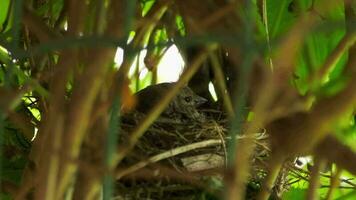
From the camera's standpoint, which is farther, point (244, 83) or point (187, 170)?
point (187, 170)

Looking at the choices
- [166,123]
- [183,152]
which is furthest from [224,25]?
[166,123]

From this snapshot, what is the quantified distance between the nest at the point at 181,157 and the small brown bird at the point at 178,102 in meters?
0.04

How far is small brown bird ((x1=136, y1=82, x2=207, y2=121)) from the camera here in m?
0.98

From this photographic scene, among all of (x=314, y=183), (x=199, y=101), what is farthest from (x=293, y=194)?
(x=314, y=183)

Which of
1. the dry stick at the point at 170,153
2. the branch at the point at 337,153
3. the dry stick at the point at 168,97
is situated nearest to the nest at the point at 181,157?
the dry stick at the point at 170,153

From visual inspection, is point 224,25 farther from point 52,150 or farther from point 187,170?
point 187,170

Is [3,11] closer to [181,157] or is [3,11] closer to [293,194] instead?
[181,157]

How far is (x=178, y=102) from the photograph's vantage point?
1016mm

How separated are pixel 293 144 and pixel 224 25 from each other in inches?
4.2

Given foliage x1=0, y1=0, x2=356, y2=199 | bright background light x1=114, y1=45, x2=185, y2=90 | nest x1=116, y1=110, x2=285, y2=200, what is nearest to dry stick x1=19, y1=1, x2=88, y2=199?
foliage x1=0, y1=0, x2=356, y2=199

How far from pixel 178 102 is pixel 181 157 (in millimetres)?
218

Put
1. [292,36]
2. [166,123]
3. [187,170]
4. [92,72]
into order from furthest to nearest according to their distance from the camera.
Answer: [166,123] < [187,170] < [92,72] < [292,36]

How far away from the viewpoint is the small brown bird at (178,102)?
982 mm

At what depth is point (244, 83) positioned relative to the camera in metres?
0.40
